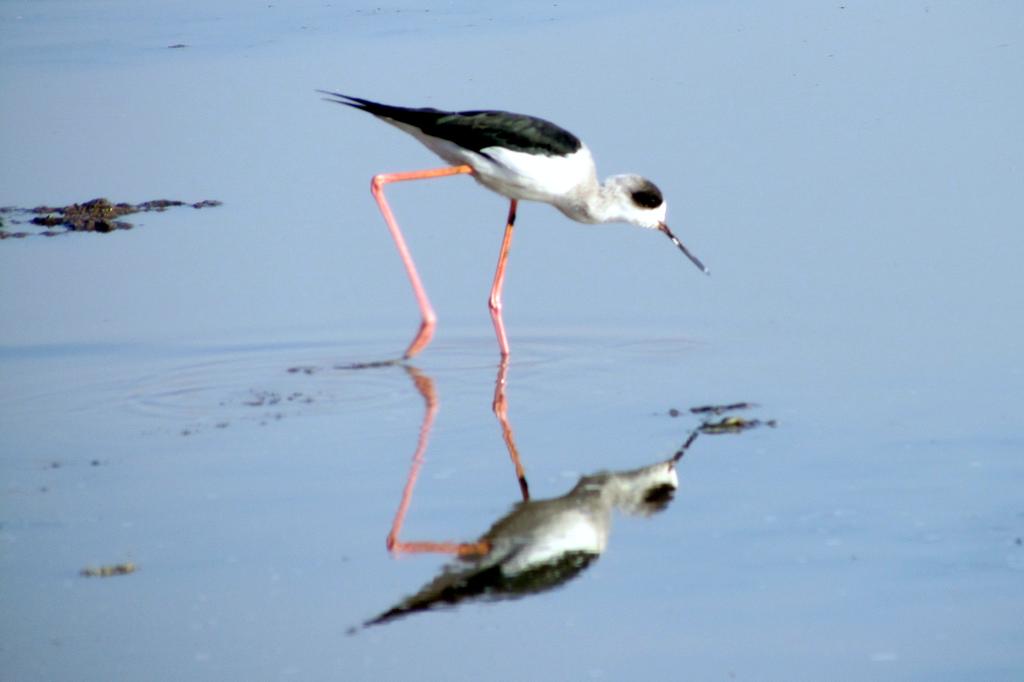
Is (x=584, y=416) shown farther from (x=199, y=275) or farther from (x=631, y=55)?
(x=631, y=55)

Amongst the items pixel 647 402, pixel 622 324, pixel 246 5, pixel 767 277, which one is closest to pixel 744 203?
pixel 767 277

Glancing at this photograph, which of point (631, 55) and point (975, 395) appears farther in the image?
point (631, 55)

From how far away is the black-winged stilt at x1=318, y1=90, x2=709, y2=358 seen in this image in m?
7.95

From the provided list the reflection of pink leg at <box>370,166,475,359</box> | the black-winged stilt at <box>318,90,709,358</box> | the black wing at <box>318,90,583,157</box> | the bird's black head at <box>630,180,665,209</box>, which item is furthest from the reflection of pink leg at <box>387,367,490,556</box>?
the bird's black head at <box>630,180,665,209</box>

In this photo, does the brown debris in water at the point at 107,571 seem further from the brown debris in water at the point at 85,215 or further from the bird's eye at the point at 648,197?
the brown debris in water at the point at 85,215

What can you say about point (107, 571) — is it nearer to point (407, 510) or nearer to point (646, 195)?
point (407, 510)

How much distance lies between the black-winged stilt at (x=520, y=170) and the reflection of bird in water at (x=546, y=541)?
1.97m

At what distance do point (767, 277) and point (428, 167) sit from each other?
2901 millimetres

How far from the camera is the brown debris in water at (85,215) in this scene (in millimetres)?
10000

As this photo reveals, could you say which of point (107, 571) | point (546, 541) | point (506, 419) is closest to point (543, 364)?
point (506, 419)

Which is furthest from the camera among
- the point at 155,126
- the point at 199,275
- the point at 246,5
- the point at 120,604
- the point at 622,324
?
the point at 246,5

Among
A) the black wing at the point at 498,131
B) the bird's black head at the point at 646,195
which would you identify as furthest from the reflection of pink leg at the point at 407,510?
the bird's black head at the point at 646,195

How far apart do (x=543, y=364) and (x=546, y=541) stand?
205 centimetres

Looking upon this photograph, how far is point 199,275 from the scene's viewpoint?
904 centimetres
